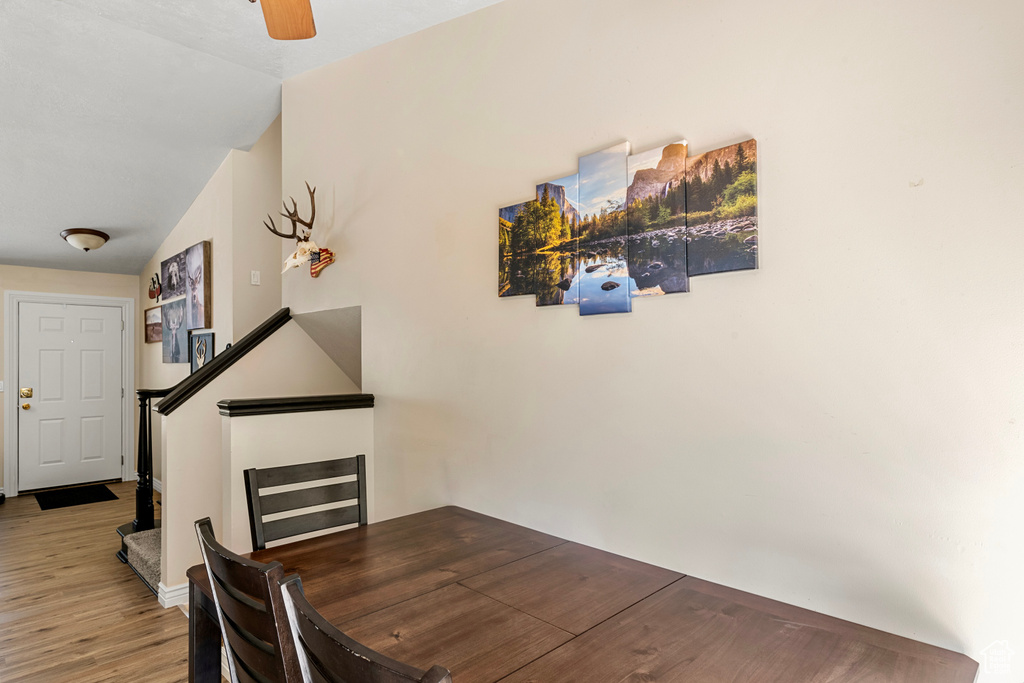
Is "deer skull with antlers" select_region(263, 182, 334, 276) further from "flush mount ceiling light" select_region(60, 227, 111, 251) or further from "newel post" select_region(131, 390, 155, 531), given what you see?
"flush mount ceiling light" select_region(60, 227, 111, 251)

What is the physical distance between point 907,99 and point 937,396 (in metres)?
0.65

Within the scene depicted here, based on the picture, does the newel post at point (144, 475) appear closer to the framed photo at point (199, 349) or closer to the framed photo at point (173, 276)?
the framed photo at point (199, 349)

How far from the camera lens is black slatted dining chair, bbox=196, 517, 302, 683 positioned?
969 millimetres

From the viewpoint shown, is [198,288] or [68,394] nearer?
[198,288]

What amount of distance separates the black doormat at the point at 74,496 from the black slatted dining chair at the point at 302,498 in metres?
4.60

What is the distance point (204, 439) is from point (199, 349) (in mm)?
1585


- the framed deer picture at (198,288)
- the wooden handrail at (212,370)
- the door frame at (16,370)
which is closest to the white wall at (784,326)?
the wooden handrail at (212,370)

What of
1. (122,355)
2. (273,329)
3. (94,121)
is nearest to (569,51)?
(273,329)

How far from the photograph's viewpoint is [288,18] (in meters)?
1.66

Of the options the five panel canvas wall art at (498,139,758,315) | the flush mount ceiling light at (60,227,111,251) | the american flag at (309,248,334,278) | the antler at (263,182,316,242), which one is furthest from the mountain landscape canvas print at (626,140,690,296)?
the flush mount ceiling light at (60,227,111,251)

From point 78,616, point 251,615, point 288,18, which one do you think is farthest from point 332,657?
point 78,616

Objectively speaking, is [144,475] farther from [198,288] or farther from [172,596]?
[198,288]

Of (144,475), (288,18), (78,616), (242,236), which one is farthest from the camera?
(242,236)

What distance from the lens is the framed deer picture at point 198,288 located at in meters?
4.33
